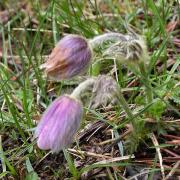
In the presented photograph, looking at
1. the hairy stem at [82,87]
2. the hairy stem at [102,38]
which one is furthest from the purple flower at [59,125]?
the hairy stem at [102,38]

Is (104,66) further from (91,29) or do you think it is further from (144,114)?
(144,114)

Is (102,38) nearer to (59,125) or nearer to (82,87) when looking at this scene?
(82,87)

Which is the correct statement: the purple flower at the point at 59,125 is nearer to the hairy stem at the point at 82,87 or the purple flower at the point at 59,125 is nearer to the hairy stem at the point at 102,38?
the hairy stem at the point at 82,87

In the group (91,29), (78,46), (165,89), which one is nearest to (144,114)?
(165,89)

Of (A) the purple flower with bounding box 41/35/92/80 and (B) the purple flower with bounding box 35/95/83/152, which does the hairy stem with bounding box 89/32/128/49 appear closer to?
(A) the purple flower with bounding box 41/35/92/80

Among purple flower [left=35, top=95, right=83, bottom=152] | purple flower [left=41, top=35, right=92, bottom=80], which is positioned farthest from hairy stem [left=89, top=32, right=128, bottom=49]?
purple flower [left=35, top=95, right=83, bottom=152]

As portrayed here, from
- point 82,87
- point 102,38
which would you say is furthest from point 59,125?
point 102,38
